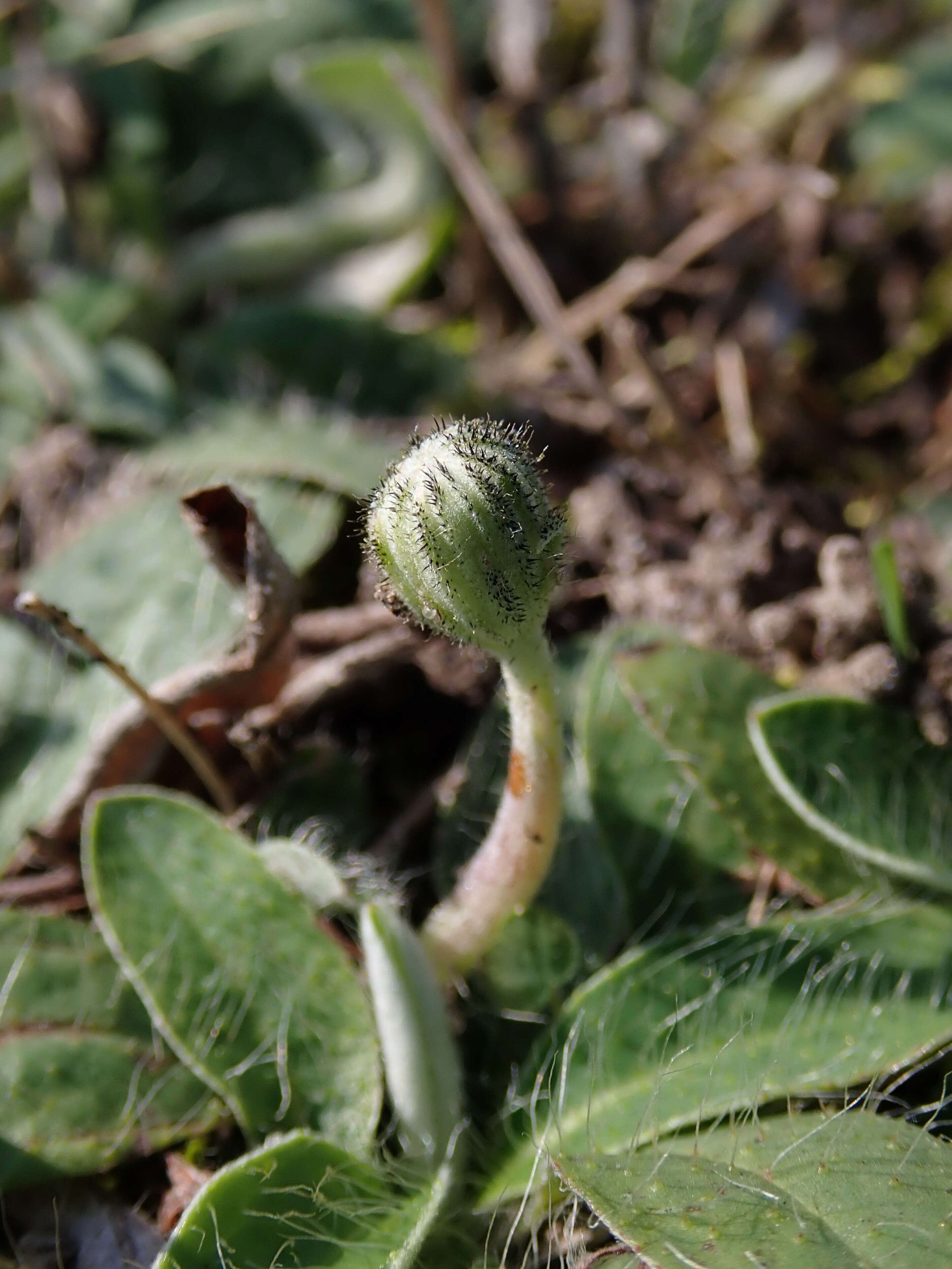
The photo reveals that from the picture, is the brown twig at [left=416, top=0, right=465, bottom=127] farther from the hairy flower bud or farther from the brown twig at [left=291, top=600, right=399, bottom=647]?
the hairy flower bud

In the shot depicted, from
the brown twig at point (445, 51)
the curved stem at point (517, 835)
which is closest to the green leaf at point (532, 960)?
the curved stem at point (517, 835)

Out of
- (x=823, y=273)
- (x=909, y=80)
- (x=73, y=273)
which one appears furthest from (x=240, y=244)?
(x=909, y=80)

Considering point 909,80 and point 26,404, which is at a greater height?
point 26,404

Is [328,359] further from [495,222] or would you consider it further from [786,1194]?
[786,1194]

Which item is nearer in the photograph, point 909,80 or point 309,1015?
point 309,1015

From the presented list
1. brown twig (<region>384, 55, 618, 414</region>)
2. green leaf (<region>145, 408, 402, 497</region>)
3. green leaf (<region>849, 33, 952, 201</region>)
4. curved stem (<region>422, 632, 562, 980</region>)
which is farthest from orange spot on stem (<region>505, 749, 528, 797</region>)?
green leaf (<region>849, 33, 952, 201</region>)

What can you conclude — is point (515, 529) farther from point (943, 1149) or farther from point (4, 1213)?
point (4, 1213)
